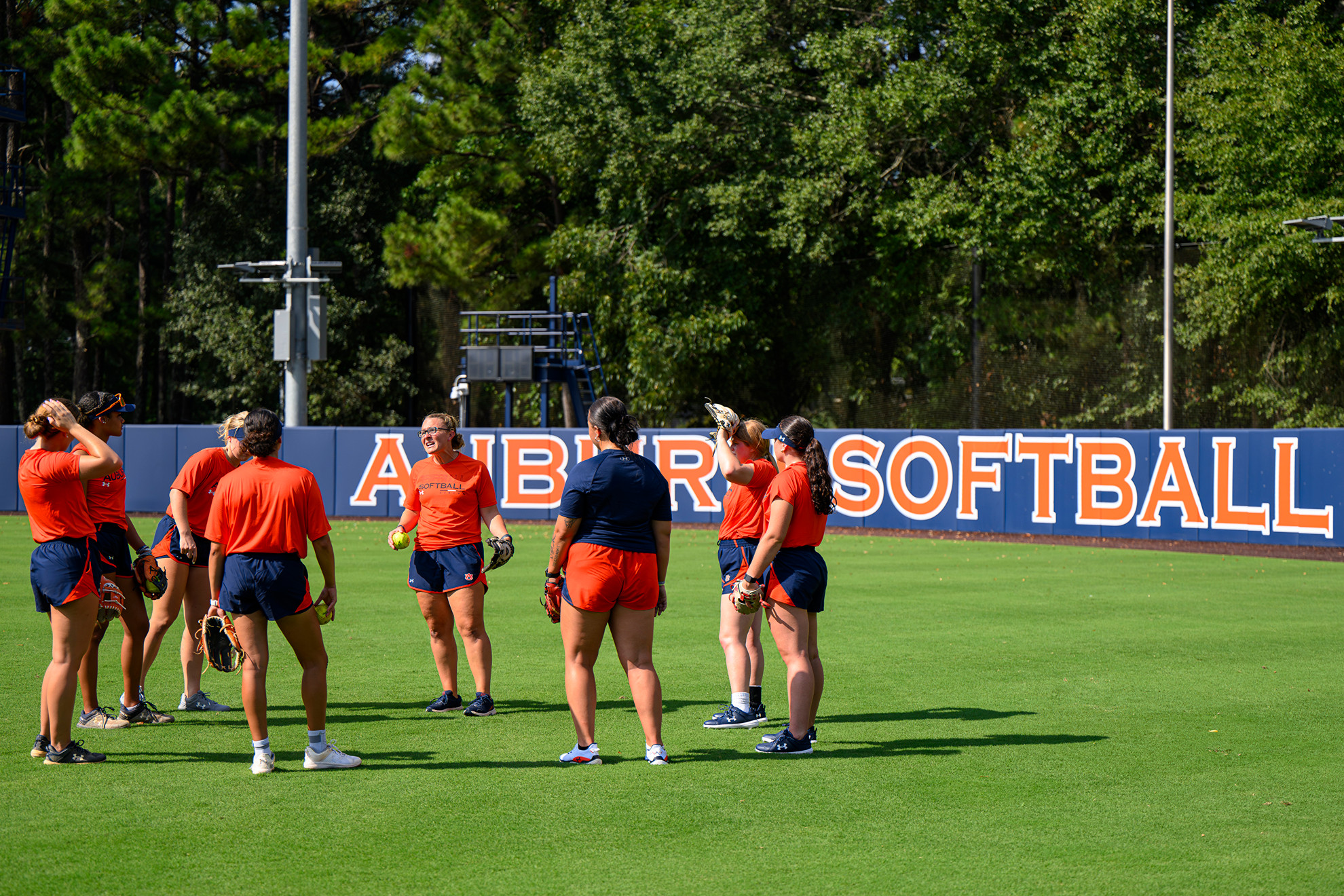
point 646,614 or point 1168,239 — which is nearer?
point 646,614

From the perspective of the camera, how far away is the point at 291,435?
26.1m

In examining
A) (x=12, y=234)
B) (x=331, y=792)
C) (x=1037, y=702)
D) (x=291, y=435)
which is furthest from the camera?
(x=12, y=234)

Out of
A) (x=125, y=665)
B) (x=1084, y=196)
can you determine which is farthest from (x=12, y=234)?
(x=125, y=665)

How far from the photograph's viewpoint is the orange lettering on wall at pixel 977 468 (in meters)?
22.8

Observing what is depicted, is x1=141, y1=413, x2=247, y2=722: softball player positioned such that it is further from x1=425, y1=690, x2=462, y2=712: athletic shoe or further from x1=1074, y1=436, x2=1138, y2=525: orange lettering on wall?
x1=1074, y1=436, x2=1138, y2=525: orange lettering on wall

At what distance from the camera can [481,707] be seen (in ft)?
27.8

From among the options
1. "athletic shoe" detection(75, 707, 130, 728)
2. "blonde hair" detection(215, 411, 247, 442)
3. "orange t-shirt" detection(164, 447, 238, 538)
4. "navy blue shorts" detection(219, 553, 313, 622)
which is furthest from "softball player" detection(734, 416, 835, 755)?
"athletic shoe" detection(75, 707, 130, 728)

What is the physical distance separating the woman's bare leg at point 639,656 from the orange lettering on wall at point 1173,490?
1607cm

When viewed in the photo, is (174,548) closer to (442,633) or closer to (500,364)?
(442,633)

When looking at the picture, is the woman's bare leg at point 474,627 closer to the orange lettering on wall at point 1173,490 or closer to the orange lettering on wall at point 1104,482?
the orange lettering on wall at point 1173,490

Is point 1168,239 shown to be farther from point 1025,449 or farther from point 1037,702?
point 1037,702

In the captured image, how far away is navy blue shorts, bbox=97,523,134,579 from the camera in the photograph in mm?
7863

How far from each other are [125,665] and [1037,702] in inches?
233

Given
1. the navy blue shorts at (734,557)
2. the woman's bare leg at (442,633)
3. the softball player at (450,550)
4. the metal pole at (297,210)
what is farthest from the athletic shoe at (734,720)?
the metal pole at (297,210)
